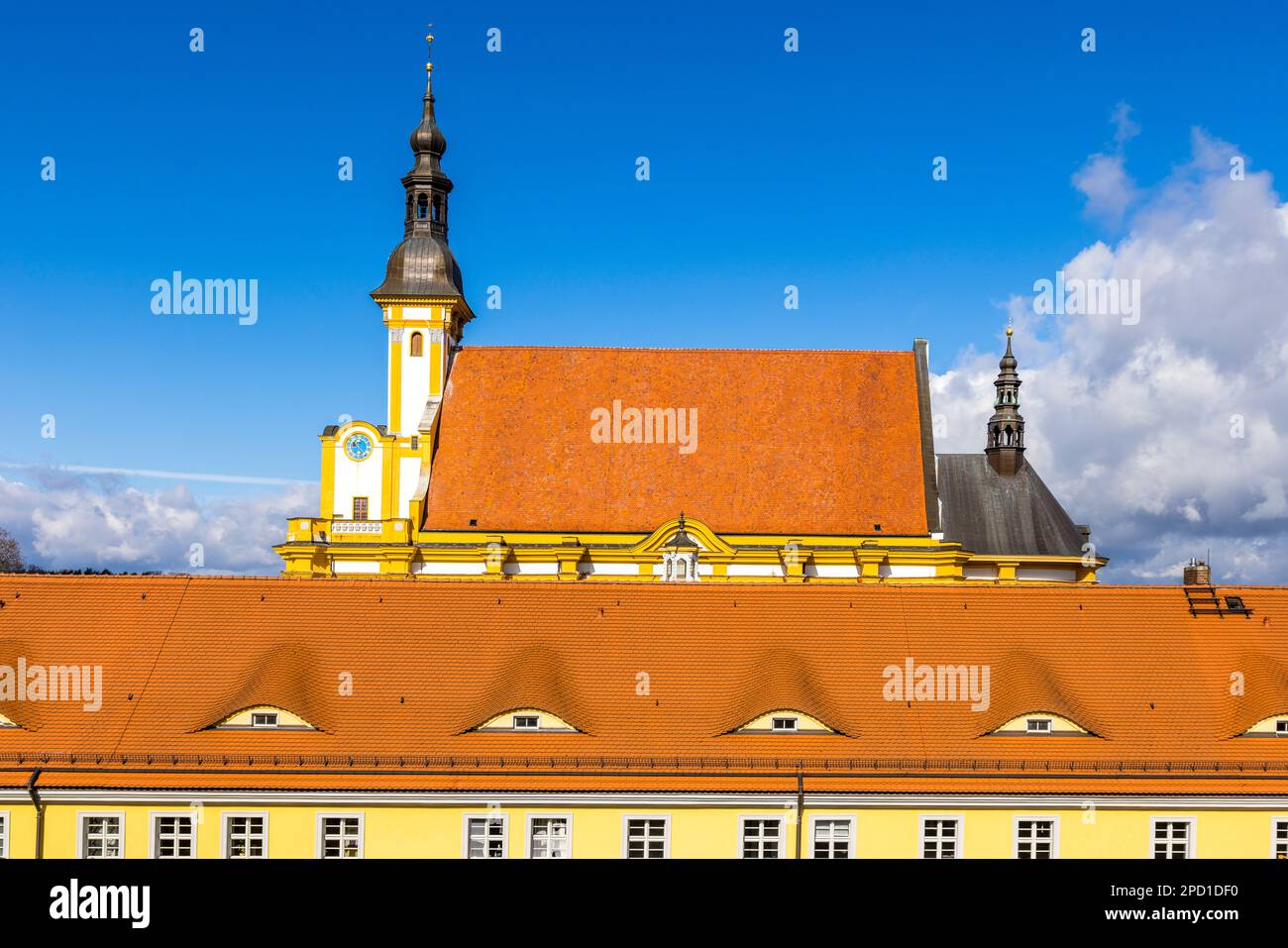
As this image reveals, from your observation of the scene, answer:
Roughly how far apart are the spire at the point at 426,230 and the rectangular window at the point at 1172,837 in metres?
39.2

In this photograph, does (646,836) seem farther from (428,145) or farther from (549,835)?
(428,145)

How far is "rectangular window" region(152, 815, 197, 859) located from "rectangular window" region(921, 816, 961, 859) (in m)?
14.5

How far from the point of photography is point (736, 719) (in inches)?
952

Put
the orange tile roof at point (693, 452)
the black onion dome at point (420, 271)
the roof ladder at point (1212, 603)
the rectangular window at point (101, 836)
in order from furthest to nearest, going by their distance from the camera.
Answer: the black onion dome at point (420, 271) → the orange tile roof at point (693, 452) → the roof ladder at point (1212, 603) → the rectangular window at point (101, 836)

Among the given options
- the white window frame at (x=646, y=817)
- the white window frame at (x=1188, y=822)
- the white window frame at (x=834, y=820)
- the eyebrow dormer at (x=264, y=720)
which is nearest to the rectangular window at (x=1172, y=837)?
the white window frame at (x=1188, y=822)

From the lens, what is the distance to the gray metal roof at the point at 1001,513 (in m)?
49.3

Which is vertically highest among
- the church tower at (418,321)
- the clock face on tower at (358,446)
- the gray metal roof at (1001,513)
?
the church tower at (418,321)

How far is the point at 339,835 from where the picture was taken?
2269 centimetres

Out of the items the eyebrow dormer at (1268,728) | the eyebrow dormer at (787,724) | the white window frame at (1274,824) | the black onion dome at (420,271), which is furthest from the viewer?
the black onion dome at (420,271)

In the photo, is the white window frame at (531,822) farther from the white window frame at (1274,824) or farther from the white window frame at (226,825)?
the white window frame at (1274,824)

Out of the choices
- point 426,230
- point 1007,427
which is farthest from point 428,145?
point 1007,427

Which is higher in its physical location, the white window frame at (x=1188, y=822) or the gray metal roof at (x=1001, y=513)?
the gray metal roof at (x=1001, y=513)

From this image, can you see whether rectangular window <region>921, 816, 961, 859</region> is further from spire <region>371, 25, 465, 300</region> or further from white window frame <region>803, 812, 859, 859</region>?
spire <region>371, 25, 465, 300</region>
